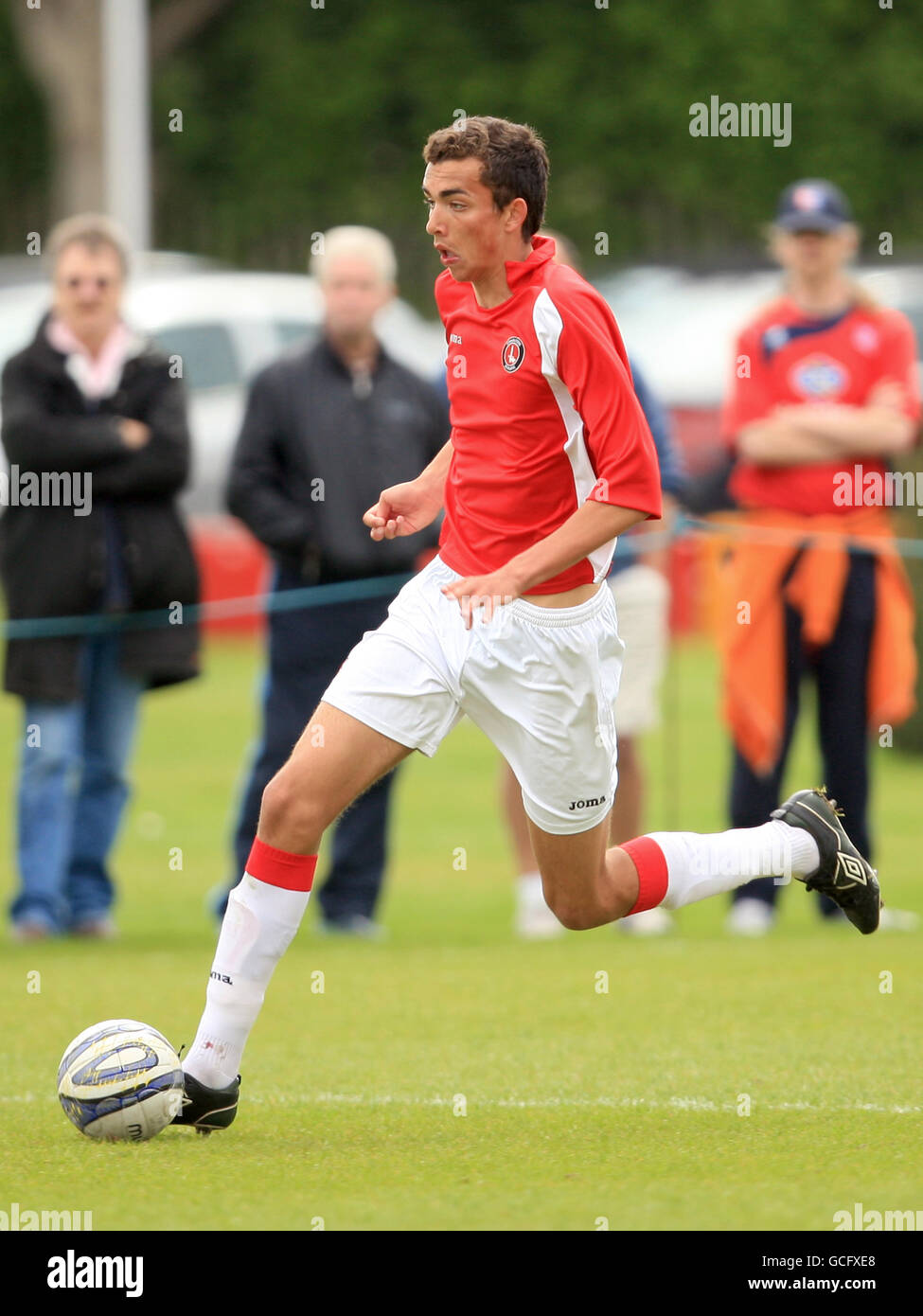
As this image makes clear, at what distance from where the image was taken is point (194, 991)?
859 centimetres

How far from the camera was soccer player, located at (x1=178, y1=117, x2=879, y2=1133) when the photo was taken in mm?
5953

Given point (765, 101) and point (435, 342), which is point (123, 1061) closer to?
point (435, 342)

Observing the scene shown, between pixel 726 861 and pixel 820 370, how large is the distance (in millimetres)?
3946

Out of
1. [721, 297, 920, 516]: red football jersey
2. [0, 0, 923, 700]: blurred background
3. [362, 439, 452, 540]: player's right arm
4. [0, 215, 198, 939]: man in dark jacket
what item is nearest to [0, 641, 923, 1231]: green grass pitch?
[0, 215, 198, 939]: man in dark jacket

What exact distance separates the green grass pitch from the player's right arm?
1593 millimetres

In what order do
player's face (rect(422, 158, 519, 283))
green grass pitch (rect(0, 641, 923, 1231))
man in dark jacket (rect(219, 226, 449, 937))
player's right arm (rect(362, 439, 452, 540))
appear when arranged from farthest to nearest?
man in dark jacket (rect(219, 226, 449, 937)) → player's right arm (rect(362, 439, 452, 540)) → player's face (rect(422, 158, 519, 283)) → green grass pitch (rect(0, 641, 923, 1231))

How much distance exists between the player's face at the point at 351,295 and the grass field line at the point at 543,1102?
402 cm

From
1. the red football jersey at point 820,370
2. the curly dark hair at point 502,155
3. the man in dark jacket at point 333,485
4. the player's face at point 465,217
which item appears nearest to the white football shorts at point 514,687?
the player's face at point 465,217

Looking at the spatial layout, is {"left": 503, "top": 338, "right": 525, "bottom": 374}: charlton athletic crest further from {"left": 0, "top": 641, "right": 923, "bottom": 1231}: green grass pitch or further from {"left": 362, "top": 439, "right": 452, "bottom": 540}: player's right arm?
{"left": 0, "top": 641, "right": 923, "bottom": 1231}: green grass pitch

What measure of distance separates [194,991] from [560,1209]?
3455mm

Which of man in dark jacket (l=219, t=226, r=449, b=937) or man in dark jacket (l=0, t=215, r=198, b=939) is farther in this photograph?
man in dark jacket (l=219, t=226, r=449, b=937)

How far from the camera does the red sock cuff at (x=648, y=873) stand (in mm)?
6514
